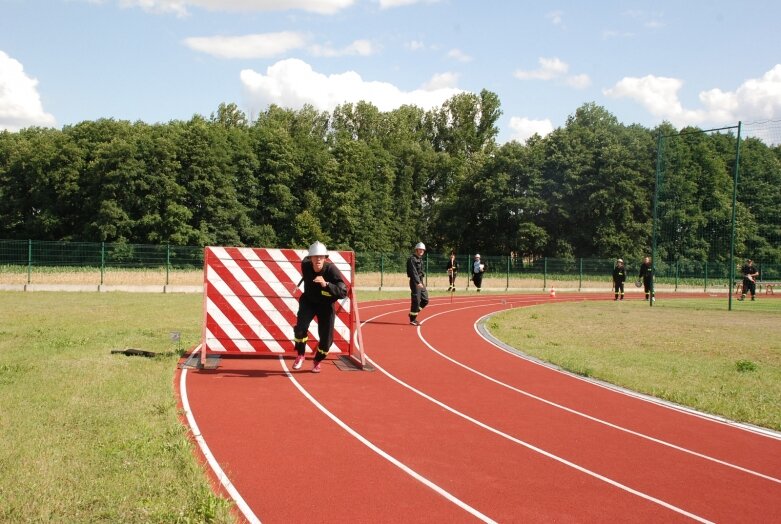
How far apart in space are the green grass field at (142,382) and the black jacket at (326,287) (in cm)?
240

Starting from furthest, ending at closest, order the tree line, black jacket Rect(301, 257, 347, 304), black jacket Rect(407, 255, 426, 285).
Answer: the tree line → black jacket Rect(407, 255, 426, 285) → black jacket Rect(301, 257, 347, 304)

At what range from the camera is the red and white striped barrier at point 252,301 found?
39.3ft

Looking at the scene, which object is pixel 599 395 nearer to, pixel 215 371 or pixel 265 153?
pixel 215 371

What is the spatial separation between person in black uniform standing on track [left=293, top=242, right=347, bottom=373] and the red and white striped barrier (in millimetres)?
820

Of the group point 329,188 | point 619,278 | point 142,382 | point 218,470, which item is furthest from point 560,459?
point 329,188

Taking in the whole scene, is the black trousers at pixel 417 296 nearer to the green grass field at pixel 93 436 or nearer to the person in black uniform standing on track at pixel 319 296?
the green grass field at pixel 93 436

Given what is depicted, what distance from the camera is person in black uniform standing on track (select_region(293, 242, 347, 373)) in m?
10.8

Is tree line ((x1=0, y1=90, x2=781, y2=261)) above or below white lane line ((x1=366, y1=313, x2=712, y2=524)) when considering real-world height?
above

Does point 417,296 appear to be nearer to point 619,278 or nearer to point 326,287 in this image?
point 326,287

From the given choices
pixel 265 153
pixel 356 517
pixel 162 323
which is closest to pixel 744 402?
pixel 356 517

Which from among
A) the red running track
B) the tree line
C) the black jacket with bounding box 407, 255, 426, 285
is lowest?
the red running track

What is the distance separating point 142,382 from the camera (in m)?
9.57

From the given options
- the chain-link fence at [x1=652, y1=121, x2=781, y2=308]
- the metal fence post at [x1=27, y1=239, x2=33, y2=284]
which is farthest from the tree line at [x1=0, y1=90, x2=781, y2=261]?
the metal fence post at [x1=27, y1=239, x2=33, y2=284]

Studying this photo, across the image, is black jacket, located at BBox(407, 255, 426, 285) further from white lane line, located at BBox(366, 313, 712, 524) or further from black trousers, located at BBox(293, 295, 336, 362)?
white lane line, located at BBox(366, 313, 712, 524)
